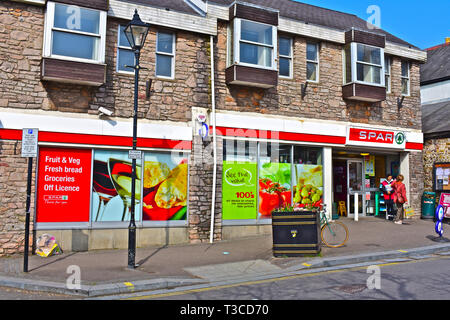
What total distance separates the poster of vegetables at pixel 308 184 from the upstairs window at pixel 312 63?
10.9 ft

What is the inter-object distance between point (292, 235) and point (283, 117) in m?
5.53

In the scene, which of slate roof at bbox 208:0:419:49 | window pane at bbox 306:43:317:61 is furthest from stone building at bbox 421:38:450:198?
window pane at bbox 306:43:317:61

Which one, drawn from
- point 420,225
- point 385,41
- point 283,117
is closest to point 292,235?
point 283,117

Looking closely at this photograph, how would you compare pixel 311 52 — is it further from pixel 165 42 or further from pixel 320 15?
pixel 165 42

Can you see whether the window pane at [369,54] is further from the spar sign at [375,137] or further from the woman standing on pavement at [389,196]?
the woman standing on pavement at [389,196]

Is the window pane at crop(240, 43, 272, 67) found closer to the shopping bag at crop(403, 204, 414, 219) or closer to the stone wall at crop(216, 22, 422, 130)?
the stone wall at crop(216, 22, 422, 130)

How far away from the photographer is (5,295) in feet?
22.7

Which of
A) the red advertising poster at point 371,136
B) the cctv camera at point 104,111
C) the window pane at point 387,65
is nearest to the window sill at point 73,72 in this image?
the cctv camera at point 104,111

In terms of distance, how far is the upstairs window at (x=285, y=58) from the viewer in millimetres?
14742

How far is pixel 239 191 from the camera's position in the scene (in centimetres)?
1348

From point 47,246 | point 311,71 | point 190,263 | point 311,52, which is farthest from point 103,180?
point 311,52

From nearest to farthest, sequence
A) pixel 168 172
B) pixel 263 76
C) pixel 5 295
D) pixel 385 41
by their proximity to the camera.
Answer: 1. pixel 5 295
2. pixel 168 172
3. pixel 263 76
4. pixel 385 41

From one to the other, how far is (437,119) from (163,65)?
13174mm
